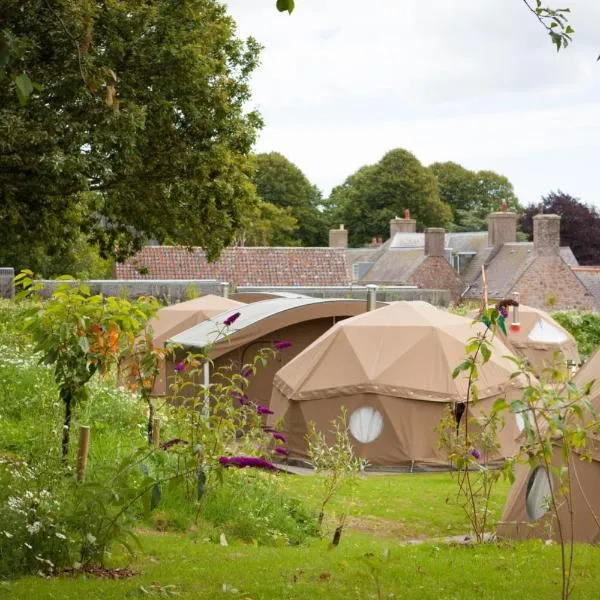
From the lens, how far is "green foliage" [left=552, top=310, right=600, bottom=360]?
140 feet

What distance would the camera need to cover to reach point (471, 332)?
68.9 feet

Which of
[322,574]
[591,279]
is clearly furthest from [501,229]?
[322,574]

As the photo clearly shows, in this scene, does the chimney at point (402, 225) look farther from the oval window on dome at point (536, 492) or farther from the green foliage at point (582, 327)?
the oval window on dome at point (536, 492)

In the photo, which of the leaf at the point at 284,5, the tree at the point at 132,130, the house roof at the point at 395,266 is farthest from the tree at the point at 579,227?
the leaf at the point at 284,5

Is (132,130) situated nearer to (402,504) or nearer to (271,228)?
(402,504)

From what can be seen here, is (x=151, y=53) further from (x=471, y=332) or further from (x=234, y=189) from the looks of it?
(x=471, y=332)

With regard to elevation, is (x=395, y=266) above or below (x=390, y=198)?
below

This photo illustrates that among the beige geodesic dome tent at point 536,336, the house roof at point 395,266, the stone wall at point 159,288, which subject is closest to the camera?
the beige geodesic dome tent at point 536,336

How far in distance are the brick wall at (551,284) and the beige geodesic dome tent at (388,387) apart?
4056 cm

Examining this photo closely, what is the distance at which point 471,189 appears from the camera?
10656 cm

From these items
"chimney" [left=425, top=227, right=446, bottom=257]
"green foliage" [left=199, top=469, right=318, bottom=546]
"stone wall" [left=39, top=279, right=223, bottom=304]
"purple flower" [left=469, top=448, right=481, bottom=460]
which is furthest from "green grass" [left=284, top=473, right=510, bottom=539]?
"chimney" [left=425, top=227, right=446, bottom=257]

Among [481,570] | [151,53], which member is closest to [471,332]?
[151,53]

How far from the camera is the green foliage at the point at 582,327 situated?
4253cm

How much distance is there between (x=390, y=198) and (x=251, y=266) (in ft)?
156
